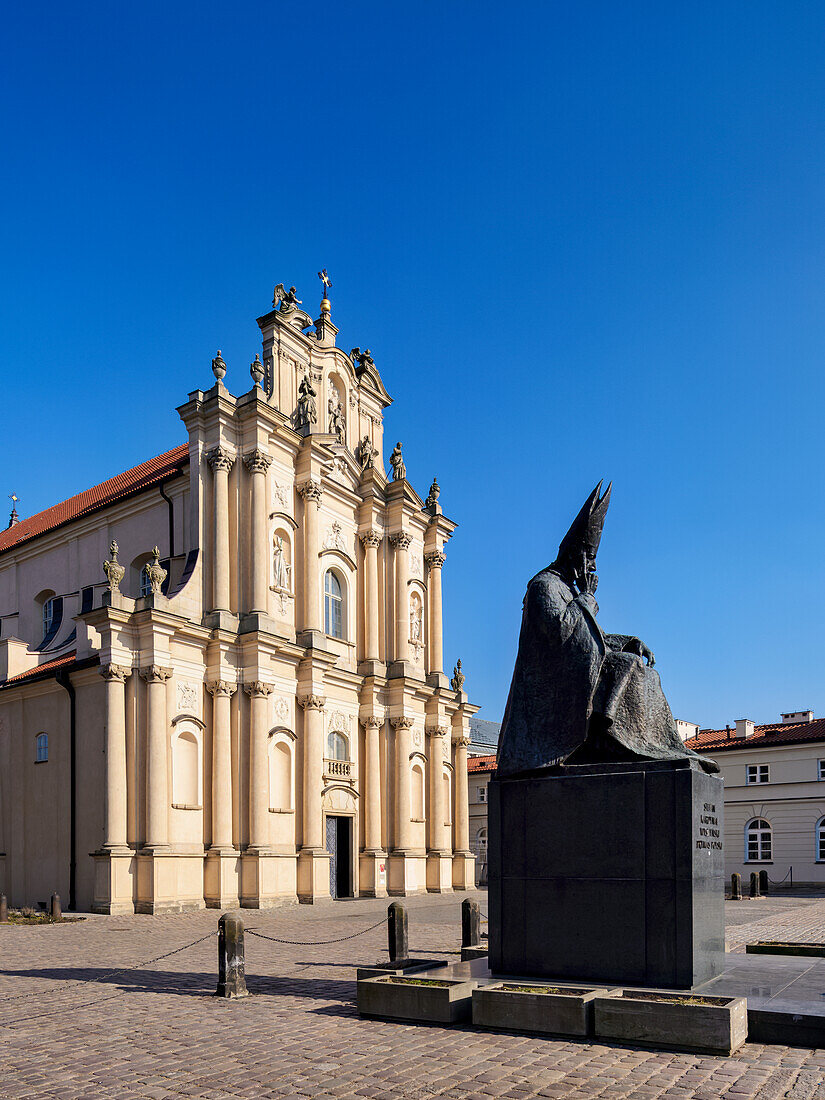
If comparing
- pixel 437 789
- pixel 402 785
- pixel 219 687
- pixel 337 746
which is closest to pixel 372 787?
pixel 402 785

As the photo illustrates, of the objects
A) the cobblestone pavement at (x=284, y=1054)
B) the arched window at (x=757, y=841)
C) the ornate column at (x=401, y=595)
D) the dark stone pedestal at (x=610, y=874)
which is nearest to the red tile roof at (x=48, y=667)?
the ornate column at (x=401, y=595)

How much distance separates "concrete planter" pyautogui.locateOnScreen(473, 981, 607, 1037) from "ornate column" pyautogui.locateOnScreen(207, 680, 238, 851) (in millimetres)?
21921

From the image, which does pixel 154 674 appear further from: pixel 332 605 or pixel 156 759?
pixel 332 605

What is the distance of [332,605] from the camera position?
37344 millimetres

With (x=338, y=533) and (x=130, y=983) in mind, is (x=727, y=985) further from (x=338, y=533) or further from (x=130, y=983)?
(x=338, y=533)

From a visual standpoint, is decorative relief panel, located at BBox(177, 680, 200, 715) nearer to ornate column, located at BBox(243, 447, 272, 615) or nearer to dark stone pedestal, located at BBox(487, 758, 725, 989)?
ornate column, located at BBox(243, 447, 272, 615)

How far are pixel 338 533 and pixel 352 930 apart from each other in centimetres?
1853

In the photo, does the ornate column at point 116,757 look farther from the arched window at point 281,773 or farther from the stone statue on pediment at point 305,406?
the stone statue on pediment at point 305,406

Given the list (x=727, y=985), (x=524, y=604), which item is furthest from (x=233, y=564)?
(x=727, y=985)

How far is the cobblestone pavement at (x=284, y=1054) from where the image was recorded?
709 centimetres

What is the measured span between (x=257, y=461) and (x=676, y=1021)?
2638 cm

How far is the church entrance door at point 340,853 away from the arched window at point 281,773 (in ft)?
9.02

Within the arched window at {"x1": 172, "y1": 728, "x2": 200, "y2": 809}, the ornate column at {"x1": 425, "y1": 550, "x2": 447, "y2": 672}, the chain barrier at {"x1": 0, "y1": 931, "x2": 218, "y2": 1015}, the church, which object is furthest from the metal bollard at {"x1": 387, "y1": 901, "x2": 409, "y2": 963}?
the ornate column at {"x1": 425, "y1": 550, "x2": 447, "y2": 672}

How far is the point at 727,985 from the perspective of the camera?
9391 mm
